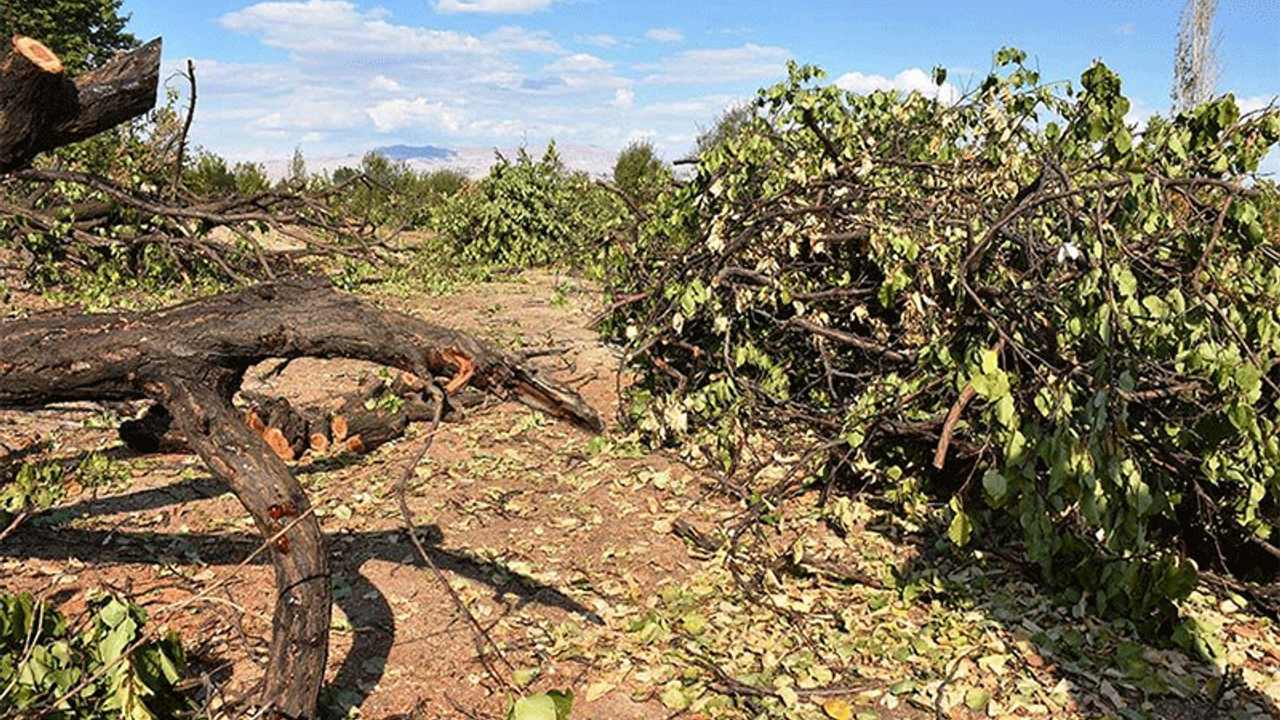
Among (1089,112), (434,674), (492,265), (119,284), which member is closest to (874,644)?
(434,674)

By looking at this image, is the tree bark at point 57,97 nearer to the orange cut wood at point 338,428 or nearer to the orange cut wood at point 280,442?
the orange cut wood at point 280,442

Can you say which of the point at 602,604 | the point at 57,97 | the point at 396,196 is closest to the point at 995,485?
the point at 602,604

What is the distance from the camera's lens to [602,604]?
3816 mm

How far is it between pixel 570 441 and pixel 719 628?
2.21 meters

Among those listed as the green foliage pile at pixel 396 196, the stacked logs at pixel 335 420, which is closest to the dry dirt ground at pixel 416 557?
the stacked logs at pixel 335 420

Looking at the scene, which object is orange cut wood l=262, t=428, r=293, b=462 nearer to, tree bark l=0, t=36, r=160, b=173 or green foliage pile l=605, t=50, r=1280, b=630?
green foliage pile l=605, t=50, r=1280, b=630

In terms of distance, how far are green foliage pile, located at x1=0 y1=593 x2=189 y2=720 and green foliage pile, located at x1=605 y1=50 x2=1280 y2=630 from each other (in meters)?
2.30

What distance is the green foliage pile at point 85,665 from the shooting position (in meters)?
2.46

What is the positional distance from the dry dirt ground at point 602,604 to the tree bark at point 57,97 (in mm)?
1276

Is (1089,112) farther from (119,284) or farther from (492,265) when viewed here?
(492,265)

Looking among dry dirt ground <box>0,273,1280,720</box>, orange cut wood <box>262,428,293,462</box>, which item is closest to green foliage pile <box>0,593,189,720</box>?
dry dirt ground <box>0,273,1280,720</box>

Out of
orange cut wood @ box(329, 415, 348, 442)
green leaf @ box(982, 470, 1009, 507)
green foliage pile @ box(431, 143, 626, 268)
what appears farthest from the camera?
green foliage pile @ box(431, 143, 626, 268)

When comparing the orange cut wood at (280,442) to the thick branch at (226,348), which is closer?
the thick branch at (226,348)

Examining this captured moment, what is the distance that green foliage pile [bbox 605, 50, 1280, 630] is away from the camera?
10.1 ft
